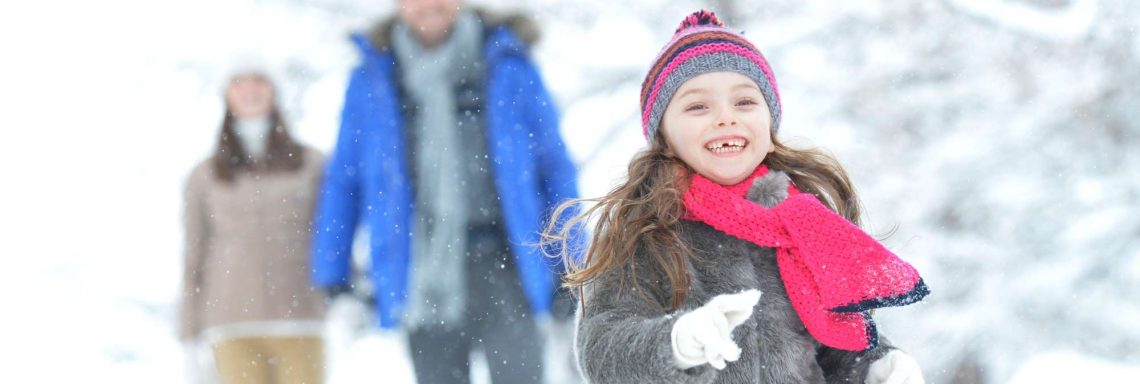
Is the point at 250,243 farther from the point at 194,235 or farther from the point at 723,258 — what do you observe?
the point at 723,258

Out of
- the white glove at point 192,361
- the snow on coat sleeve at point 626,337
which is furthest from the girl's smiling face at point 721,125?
the white glove at point 192,361

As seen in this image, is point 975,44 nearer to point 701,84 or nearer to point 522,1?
point 522,1

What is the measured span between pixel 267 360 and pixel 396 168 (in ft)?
2.84

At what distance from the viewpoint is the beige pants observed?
3.97 metres

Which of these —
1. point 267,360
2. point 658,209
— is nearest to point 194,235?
point 267,360

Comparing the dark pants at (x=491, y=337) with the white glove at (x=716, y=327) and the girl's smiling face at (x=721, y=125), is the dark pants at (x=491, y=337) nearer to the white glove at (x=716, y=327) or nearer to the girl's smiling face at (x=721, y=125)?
the girl's smiling face at (x=721, y=125)

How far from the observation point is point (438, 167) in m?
3.90

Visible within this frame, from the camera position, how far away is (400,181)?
12.8 ft

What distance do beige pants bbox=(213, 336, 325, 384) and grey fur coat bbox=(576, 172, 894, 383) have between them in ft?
7.19

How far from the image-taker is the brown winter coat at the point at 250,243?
4035 millimetres

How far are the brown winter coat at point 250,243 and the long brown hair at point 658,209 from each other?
76.6 inches

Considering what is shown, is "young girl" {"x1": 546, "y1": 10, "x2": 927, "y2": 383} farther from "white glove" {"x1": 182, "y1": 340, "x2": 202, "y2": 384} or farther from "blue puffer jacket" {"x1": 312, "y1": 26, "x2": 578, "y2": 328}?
"white glove" {"x1": 182, "y1": 340, "x2": 202, "y2": 384}

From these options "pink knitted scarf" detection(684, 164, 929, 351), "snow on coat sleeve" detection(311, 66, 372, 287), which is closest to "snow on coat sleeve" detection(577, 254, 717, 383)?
"pink knitted scarf" detection(684, 164, 929, 351)

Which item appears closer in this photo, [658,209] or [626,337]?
[626,337]
